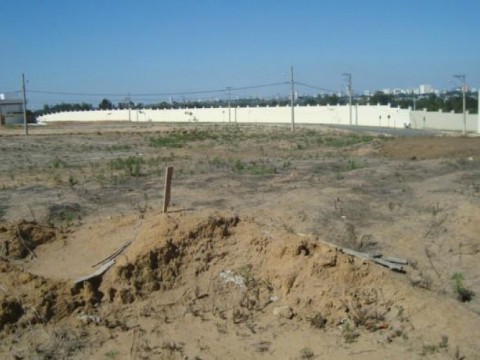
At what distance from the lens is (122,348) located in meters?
6.27

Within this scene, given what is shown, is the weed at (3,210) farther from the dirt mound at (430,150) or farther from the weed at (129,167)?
the dirt mound at (430,150)

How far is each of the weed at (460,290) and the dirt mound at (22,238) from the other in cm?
Result: 566

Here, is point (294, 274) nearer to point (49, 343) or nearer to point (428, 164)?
point (49, 343)

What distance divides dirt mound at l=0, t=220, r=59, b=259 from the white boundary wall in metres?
45.4

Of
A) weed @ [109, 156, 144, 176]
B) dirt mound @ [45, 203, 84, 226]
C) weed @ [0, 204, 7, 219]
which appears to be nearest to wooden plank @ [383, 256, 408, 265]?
dirt mound @ [45, 203, 84, 226]

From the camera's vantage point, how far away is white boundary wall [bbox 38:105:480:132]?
61.7m

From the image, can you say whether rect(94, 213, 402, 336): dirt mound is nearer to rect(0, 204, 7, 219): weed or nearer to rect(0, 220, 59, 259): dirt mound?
rect(0, 220, 59, 259): dirt mound

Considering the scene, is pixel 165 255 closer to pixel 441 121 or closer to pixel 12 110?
pixel 441 121

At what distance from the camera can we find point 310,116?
90750 millimetres

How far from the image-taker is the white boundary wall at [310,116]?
61.7 m

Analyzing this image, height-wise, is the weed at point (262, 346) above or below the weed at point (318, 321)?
below

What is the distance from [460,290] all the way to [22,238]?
6.00 m

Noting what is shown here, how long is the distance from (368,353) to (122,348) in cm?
246

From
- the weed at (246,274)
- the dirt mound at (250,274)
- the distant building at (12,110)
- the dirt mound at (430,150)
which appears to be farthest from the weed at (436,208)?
the distant building at (12,110)
